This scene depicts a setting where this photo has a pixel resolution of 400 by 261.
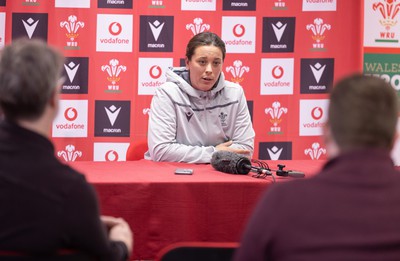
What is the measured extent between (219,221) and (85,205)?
1220 mm

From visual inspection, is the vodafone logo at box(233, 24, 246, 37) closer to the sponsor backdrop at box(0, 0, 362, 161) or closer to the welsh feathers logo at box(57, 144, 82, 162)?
the sponsor backdrop at box(0, 0, 362, 161)

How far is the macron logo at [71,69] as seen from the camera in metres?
5.27

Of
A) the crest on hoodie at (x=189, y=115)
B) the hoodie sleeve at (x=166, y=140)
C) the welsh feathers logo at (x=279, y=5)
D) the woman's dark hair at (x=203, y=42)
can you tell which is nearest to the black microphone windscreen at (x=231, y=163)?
the hoodie sleeve at (x=166, y=140)

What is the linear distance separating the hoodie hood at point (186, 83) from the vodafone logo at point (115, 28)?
1.57m

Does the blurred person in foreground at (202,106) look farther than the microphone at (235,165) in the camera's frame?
Yes

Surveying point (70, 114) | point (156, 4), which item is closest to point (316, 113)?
point (156, 4)

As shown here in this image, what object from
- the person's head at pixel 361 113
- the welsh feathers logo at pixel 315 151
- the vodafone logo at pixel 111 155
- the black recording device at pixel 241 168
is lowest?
the vodafone logo at pixel 111 155

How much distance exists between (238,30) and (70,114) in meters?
1.72

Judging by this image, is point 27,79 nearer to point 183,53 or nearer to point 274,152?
point 183,53

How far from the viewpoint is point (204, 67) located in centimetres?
375

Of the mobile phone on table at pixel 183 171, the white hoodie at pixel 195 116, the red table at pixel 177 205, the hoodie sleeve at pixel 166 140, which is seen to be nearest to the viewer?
the red table at pixel 177 205

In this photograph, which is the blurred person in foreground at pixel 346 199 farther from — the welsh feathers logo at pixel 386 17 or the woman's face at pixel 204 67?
the welsh feathers logo at pixel 386 17

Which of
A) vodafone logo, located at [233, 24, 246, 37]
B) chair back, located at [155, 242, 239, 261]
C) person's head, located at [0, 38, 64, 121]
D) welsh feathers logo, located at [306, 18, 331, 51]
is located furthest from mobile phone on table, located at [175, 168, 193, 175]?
welsh feathers logo, located at [306, 18, 331, 51]

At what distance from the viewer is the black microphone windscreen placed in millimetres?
2885
